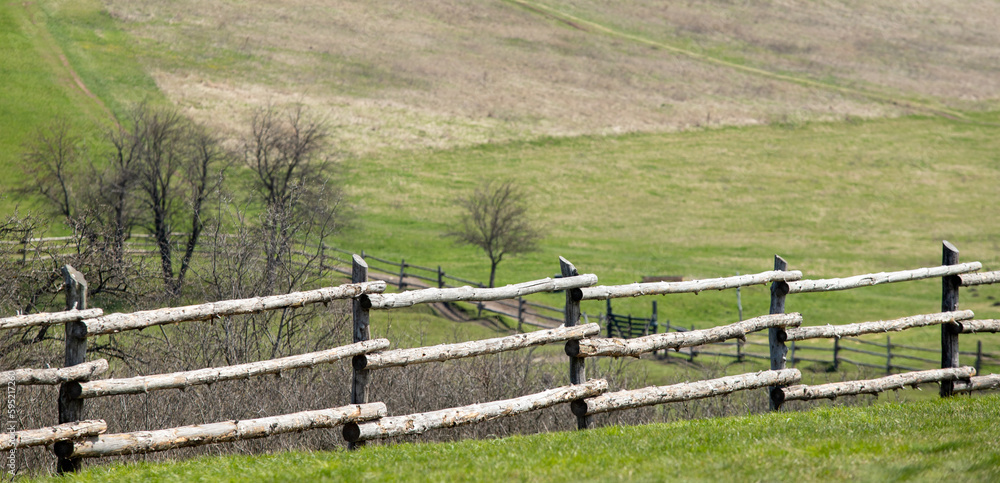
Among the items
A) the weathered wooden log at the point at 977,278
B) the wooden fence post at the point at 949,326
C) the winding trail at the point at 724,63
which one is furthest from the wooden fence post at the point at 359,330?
the winding trail at the point at 724,63

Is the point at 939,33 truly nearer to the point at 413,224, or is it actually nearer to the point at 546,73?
the point at 546,73

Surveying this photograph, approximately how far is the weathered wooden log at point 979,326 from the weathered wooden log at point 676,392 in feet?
7.67

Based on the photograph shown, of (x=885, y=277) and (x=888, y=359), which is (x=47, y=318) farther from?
(x=888, y=359)

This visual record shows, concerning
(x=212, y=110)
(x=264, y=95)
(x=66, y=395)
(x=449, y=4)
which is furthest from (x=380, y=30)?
(x=66, y=395)

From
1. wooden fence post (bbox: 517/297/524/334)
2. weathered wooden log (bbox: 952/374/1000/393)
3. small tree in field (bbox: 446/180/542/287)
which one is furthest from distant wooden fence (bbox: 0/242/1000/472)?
small tree in field (bbox: 446/180/542/287)

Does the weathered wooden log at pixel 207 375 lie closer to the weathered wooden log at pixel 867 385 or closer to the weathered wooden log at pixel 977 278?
the weathered wooden log at pixel 867 385

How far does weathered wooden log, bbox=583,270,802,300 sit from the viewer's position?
791 centimetres

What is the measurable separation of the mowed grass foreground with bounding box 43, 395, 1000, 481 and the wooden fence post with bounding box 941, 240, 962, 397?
238 centimetres

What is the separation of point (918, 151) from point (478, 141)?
119 ft

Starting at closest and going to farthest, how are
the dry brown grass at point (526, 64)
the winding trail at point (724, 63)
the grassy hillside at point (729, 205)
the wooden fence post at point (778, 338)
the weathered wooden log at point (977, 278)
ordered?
1. the wooden fence post at point (778, 338)
2. the weathered wooden log at point (977, 278)
3. the grassy hillside at point (729, 205)
4. the dry brown grass at point (526, 64)
5. the winding trail at point (724, 63)

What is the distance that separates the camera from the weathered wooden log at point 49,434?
582cm

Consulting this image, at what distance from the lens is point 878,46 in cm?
9506

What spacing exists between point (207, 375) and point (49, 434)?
112 cm

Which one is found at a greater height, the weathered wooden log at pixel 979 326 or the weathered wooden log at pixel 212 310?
the weathered wooden log at pixel 212 310
